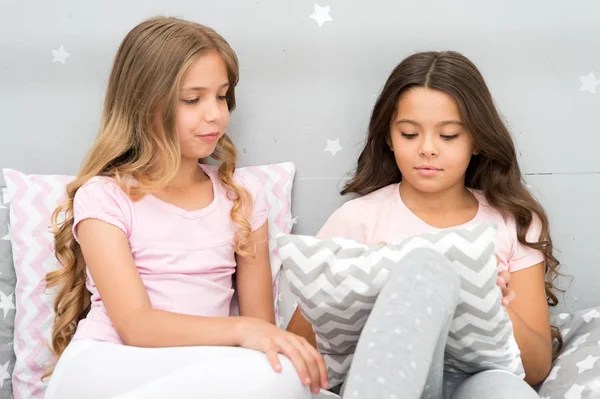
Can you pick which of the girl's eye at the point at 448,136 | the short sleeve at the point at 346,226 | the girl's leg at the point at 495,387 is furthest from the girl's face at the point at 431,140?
the girl's leg at the point at 495,387

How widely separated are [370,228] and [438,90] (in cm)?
27

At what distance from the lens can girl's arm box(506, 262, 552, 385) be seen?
123 centimetres

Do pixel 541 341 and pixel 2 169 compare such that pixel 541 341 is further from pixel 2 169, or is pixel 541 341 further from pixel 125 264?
pixel 2 169

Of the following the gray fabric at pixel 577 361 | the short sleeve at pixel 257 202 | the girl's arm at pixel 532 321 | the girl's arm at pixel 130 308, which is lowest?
the gray fabric at pixel 577 361

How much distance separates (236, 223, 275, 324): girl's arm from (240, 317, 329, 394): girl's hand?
10.5 inches

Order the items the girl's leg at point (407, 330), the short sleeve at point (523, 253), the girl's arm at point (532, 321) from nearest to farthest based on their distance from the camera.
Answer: the girl's leg at point (407, 330), the girl's arm at point (532, 321), the short sleeve at point (523, 253)

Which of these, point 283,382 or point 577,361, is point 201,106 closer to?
point 283,382

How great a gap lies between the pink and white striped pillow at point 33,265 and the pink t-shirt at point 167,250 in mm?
118

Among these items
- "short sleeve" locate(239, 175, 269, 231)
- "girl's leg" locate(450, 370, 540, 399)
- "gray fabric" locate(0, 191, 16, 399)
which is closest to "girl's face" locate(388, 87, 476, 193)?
"short sleeve" locate(239, 175, 269, 231)

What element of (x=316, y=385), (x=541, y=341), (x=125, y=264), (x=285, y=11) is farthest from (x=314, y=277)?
(x=285, y=11)

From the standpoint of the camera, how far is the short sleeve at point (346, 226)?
1396mm

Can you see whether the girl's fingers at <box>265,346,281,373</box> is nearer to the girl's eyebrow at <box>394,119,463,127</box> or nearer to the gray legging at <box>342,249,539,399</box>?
the gray legging at <box>342,249,539,399</box>

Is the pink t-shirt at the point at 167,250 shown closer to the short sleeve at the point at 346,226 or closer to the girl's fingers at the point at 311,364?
the short sleeve at the point at 346,226

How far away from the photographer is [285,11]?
1.49 metres
